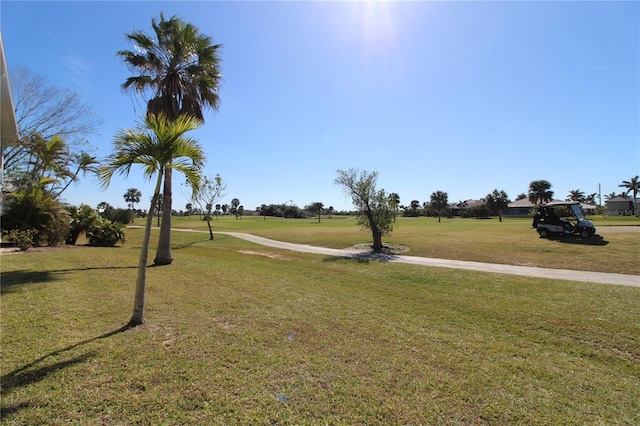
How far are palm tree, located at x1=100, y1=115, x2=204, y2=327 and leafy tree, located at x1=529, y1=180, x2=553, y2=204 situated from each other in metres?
76.4

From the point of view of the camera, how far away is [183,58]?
12195 mm

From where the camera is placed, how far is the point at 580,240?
16.6 metres

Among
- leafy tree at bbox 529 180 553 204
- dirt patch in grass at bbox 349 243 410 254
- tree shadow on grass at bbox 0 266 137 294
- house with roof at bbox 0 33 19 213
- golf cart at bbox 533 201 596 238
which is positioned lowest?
dirt patch in grass at bbox 349 243 410 254

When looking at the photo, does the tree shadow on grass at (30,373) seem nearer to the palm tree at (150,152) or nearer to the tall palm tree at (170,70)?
the palm tree at (150,152)

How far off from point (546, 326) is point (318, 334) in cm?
446

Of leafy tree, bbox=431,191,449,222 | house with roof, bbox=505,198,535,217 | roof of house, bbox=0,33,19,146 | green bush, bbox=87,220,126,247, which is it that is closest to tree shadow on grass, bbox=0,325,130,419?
roof of house, bbox=0,33,19,146

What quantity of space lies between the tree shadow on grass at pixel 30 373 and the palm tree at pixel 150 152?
1.20m

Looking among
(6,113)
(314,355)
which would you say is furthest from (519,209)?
(6,113)

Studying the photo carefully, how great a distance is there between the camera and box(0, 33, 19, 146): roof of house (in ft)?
13.1

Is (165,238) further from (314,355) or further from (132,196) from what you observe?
(132,196)

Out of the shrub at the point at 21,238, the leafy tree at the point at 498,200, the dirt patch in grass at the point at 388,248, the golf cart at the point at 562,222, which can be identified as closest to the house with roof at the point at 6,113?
the shrub at the point at 21,238

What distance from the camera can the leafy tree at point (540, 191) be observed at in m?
64.6

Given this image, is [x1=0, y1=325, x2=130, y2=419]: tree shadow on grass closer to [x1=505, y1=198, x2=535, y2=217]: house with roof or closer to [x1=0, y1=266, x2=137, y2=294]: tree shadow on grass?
[x1=0, y1=266, x2=137, y2=294]: tree shadow on grass

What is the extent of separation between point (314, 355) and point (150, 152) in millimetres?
4234
